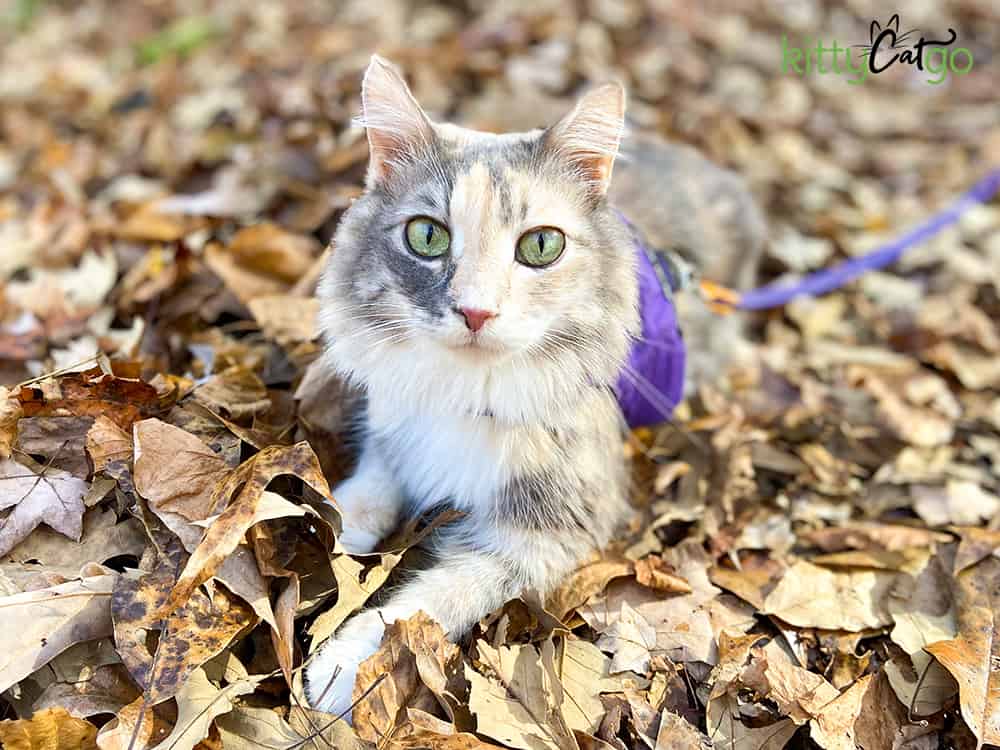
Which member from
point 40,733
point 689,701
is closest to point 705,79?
point 689,701

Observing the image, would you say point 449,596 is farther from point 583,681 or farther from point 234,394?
point 234,394

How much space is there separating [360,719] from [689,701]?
86 centimetres

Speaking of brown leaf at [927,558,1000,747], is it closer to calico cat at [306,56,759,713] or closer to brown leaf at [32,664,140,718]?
calico cat at [306,56,759,713]

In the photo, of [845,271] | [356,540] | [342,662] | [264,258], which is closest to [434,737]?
[342,662]

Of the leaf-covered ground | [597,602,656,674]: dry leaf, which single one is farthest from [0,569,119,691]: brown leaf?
[597,602,656,674]: dry leaf

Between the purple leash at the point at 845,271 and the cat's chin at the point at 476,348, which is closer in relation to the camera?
the cat's chin at the point at 476,348

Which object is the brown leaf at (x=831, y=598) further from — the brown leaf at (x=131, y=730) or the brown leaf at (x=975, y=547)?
the brown leaf at (x=131, y=730)

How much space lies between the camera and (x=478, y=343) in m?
1.96

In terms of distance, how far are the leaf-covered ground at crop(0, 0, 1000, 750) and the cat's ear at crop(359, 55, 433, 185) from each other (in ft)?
2.47

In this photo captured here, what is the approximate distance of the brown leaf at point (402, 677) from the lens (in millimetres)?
1916

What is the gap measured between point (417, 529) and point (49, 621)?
985mm

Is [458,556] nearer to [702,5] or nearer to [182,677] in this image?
[182,677]

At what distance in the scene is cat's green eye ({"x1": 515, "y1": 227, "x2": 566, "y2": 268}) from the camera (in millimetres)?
2121

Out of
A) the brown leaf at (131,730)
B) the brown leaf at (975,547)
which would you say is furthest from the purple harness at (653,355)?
the brown leaf at (131,730)
